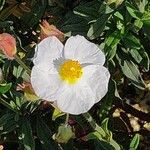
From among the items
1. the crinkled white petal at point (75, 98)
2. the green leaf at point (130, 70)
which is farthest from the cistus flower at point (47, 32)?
the green leaf at point (130, 70)

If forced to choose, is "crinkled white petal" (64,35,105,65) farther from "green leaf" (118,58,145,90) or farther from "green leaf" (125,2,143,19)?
"green leaf" (118,58,145,90)

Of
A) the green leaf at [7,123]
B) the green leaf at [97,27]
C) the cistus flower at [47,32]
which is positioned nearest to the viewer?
the cistus flower at [47,32]

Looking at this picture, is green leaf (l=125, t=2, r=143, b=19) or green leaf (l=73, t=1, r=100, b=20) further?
green leaf (l=73, t=1, r=100, b=20)

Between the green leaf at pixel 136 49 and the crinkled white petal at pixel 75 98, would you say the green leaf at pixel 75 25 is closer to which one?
the green leaf at pixel 136 49

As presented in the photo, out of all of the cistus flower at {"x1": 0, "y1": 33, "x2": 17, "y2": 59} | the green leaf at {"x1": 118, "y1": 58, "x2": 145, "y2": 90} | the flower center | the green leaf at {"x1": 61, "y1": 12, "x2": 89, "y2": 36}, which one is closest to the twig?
the green leaf at {"x1": 118, "y1": 58, "x2": 145, "y2": 90}

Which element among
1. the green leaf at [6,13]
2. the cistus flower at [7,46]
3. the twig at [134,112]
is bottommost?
the twig at [134,112]

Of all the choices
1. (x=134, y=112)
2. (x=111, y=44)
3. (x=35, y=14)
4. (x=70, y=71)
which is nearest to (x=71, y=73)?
(x=70, y=71)
